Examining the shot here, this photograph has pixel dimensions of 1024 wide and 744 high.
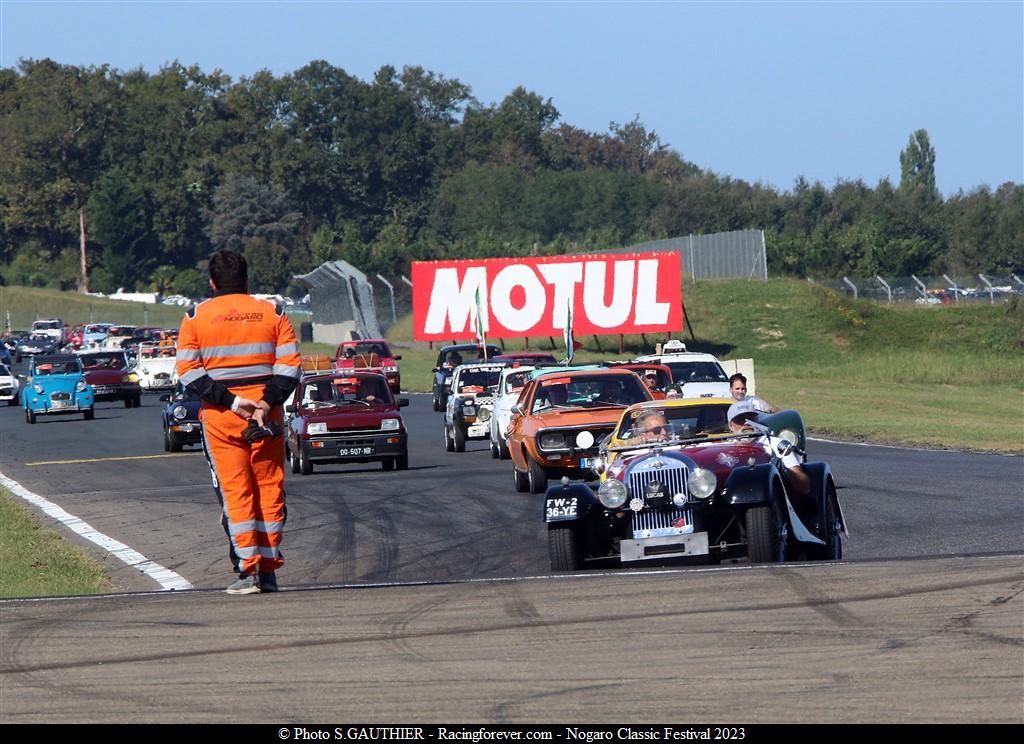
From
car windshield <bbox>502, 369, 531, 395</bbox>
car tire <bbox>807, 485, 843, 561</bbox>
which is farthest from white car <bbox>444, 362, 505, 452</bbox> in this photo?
car tire <bbox>807, 485, 843, 561</bbox>

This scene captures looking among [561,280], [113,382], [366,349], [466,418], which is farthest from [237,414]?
[561,280]

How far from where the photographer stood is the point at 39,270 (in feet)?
428

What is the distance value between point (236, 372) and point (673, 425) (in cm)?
511

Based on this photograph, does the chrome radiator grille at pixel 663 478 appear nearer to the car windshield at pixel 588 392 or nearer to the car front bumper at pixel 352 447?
the car windshield at pixel 588 392

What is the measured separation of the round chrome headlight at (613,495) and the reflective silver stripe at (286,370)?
350 cm

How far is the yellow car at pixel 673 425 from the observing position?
13984mm

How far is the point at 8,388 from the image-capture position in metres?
51.3

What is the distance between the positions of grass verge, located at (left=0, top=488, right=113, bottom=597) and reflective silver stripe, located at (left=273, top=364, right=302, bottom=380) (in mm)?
2823

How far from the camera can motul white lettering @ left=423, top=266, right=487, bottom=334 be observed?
6394 cm

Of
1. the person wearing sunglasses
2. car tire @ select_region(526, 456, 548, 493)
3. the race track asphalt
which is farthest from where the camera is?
car tire @ select_region(526, 456, 548, 493)

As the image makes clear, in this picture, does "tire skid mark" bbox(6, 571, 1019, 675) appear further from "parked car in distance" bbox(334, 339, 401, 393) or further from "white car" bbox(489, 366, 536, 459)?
"parked car in distance" bbox(334, 339, 401, 393)

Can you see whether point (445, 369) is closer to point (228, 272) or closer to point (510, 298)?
point (510, 298)

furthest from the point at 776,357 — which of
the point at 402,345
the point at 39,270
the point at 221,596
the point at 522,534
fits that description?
the point at 39,270

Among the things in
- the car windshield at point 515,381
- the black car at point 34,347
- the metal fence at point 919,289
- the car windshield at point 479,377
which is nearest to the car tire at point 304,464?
the car windshield at point 515,381
